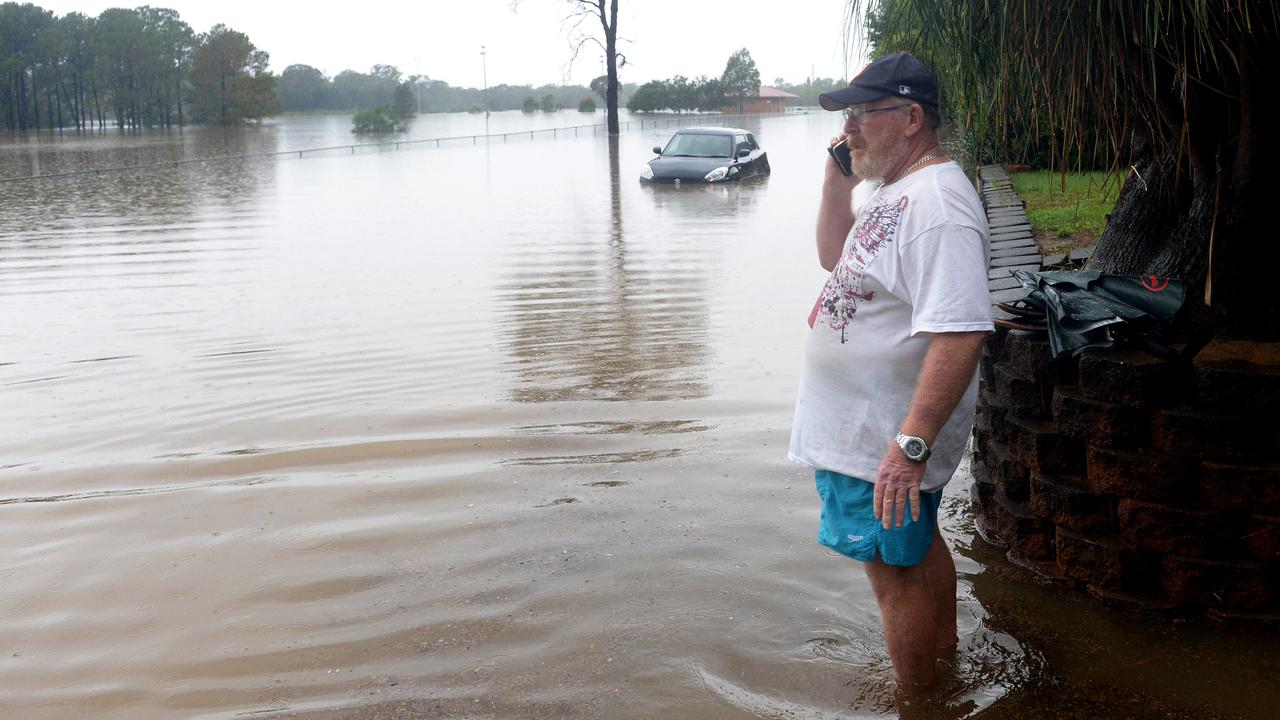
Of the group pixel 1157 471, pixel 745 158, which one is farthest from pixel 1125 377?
pixel 745 158

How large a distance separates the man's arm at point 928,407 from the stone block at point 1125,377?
962mm

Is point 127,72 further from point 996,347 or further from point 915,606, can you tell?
point 915,606

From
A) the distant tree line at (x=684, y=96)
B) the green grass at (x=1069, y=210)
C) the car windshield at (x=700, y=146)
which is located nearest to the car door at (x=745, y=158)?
the car windshield at (x=700, y=146)

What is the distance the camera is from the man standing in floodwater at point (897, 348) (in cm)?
277

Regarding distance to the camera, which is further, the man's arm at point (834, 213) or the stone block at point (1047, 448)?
the stone block at point (1047, 448)

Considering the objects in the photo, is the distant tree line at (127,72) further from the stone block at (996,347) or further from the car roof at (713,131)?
the stone block at (996,347)

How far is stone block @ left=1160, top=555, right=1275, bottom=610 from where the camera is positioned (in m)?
3.48

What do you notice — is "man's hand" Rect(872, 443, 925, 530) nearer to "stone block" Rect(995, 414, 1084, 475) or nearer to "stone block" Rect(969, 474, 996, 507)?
"stone block" Rect(995, 414, 1084, 475)

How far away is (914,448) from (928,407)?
0.35ft

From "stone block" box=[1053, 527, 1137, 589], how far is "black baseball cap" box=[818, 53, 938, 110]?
5.38 feet

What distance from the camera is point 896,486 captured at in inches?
111

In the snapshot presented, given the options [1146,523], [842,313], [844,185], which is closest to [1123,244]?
[1146,523]

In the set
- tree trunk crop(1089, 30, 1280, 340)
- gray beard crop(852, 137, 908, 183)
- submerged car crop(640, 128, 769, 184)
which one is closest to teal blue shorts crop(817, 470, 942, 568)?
gray beard crop(852, 137, 908, 183)

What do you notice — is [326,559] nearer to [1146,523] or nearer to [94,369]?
[1146,523]
